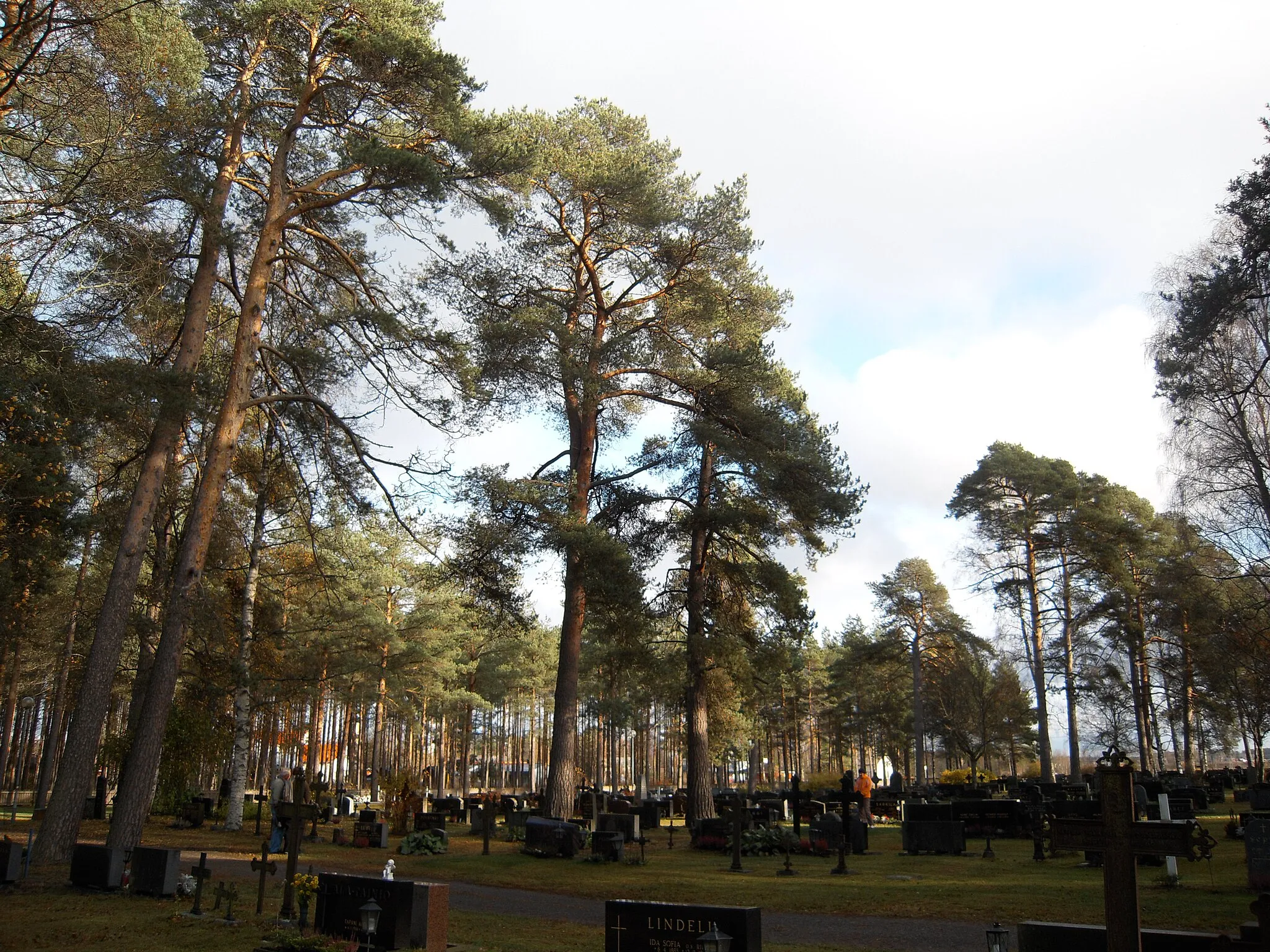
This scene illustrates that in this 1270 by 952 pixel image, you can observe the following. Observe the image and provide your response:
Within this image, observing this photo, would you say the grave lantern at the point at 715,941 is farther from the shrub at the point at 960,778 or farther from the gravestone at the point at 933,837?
the shrub at the point at 960,778

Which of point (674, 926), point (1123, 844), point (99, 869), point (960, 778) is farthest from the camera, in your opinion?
point (960, 778)

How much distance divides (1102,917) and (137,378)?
14626 mm

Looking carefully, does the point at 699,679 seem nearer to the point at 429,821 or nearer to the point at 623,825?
the point at 623,825

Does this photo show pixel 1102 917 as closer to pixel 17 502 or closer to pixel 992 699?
pixel 17 502

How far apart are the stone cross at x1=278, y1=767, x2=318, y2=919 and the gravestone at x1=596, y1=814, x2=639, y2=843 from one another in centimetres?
893

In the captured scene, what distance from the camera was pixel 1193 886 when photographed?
40.0 ft

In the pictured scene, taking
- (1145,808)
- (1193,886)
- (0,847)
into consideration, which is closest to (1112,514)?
(1145,808)

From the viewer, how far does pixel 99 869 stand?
38.9ft

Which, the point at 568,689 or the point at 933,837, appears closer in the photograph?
the point at 933,837

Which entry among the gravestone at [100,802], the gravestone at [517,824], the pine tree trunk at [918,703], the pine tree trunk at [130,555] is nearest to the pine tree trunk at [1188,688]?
the pine tree trunk at [918,703]

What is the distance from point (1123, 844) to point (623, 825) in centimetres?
1451

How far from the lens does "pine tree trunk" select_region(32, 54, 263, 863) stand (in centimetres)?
1334

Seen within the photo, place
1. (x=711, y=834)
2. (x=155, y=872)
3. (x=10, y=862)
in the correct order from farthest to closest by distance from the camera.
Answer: (x=711, y=834)
(x=10, y=862)
(x=155, y=872)

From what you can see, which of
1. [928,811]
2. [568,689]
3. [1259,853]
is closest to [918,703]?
[928,811]
